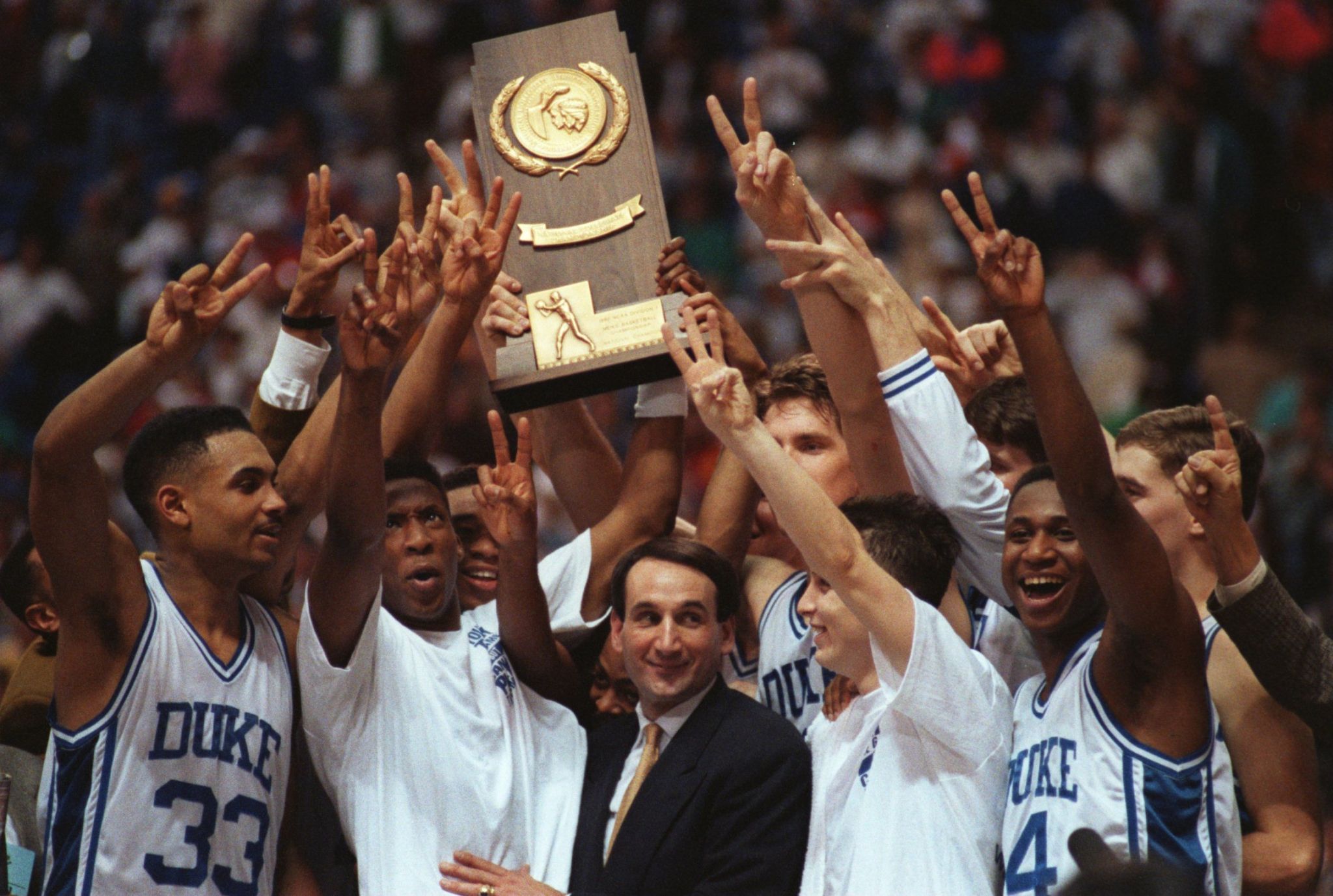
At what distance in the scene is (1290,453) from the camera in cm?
823

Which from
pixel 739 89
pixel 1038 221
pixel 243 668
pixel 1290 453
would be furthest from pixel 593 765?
pixel 739 89

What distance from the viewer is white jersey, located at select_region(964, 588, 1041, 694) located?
420 cm

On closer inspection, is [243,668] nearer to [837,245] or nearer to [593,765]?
[593,765]

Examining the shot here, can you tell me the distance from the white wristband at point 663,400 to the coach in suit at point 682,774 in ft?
2.59

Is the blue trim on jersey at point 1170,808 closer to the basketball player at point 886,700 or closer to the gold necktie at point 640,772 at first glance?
the basketball player at point 886,700

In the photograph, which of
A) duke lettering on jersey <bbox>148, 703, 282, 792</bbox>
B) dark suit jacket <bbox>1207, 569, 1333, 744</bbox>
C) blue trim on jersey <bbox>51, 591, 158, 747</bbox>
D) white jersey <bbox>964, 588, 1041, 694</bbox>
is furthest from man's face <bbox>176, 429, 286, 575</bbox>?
dark suit jacket <bbox>1207, 569, 1333, 744</bbox>

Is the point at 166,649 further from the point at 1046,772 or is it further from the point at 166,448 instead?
the point at 1046,772

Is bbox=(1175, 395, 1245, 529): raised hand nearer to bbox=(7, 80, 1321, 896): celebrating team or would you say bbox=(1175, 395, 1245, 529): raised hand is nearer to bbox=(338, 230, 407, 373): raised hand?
bbox=(7, 80, 1321, 896): celebrating team

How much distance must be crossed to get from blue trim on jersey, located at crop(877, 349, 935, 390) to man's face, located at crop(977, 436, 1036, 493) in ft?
1.53

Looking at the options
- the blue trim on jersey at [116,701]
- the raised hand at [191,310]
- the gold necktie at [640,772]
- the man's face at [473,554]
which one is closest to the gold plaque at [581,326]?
the man's face at [473,554]

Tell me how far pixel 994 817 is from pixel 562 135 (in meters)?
2.10

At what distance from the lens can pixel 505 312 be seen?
4.50 meters

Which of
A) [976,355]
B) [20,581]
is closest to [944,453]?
[976,355]

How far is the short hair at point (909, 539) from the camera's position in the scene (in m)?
3.79
